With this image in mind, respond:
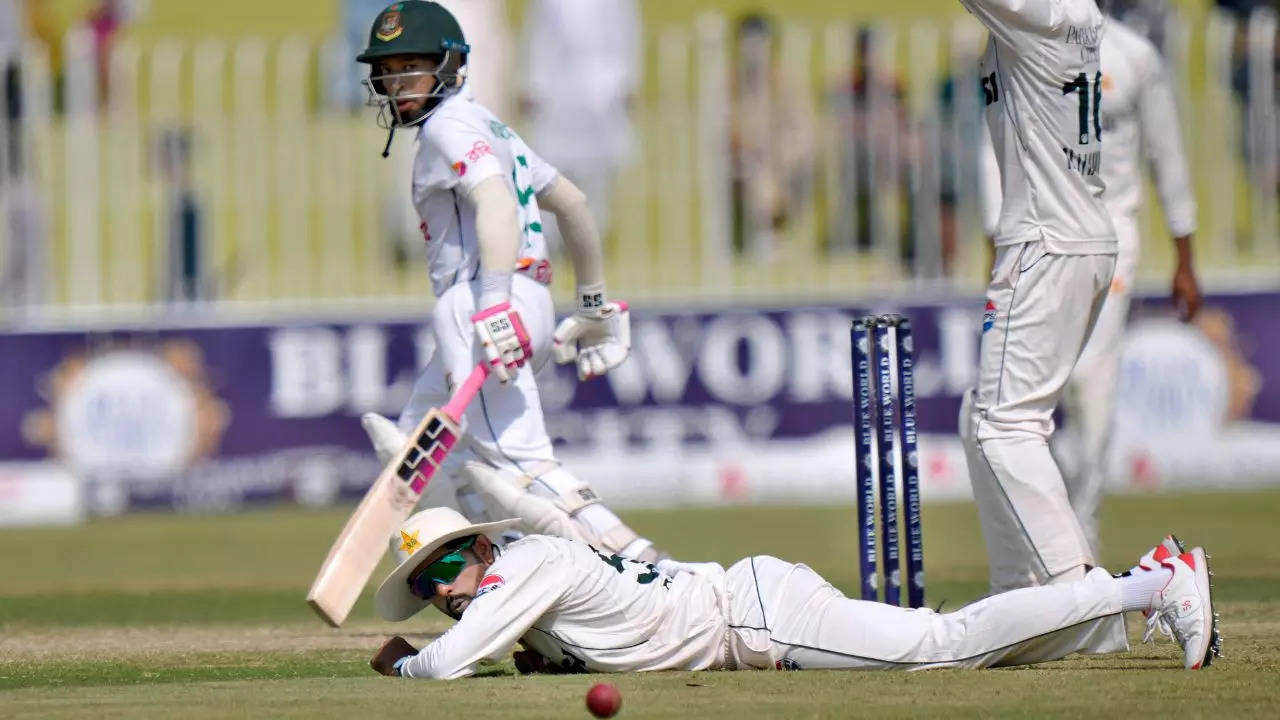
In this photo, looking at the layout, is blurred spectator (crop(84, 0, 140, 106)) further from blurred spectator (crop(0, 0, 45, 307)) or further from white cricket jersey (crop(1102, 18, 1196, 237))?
white cricket jersey (crop(1102, 18, 1196, 237))

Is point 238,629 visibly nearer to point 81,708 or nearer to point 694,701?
point 81,708

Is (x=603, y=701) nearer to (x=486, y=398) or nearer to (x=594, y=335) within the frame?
(x=486, y=398)

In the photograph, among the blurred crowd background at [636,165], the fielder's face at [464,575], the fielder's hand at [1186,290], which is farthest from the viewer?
the blurred crowd background at [636,165]

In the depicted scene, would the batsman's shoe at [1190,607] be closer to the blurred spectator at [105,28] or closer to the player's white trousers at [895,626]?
the player's white trousers at [895,626]

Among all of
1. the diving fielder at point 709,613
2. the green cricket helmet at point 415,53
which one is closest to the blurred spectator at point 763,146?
the green cricket helmet at point 415,53

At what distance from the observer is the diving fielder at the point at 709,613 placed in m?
5.39

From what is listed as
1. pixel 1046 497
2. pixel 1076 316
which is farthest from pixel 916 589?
pixel 1076 316

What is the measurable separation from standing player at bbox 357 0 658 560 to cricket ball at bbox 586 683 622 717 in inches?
65.4

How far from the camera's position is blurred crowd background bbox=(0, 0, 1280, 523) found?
42.8 ft

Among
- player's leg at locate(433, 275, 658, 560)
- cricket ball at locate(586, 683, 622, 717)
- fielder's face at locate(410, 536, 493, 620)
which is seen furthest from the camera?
player's leg at locate(433, 275, 658, 560)

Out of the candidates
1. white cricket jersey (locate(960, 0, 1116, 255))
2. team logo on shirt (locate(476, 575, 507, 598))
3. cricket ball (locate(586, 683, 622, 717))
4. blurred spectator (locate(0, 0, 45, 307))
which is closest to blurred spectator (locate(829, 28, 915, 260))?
blurred spectator (locate(0, 0, 45, 307))

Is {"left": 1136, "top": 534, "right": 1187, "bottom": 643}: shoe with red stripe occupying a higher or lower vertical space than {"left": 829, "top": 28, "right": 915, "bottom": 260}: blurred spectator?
lower

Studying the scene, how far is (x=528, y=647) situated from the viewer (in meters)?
5.76

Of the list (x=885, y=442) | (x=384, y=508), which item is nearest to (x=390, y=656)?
(x=384, y=508)
